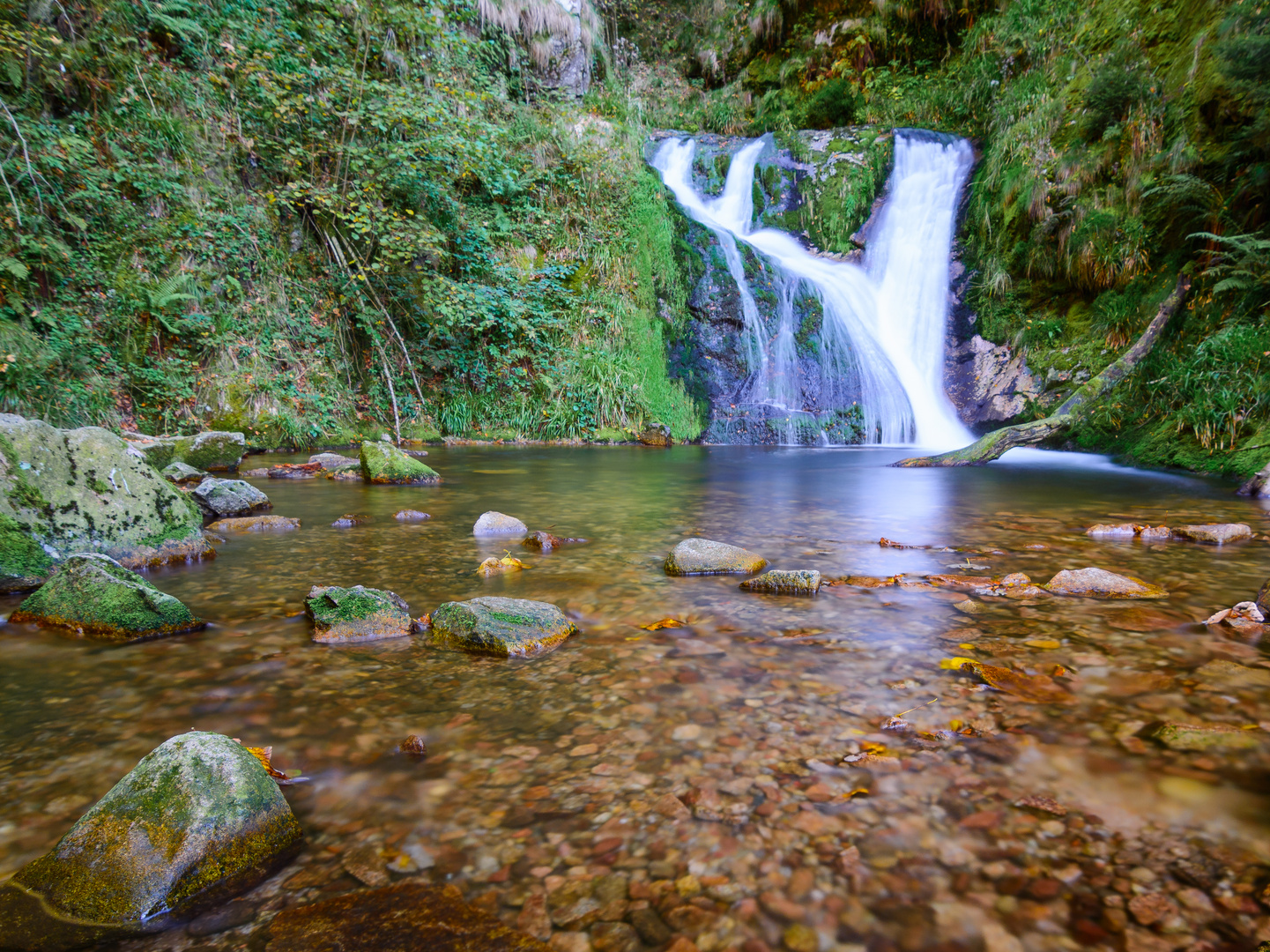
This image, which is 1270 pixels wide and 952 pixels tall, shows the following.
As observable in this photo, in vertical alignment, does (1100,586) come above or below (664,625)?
above

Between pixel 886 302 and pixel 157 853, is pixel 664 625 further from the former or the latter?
pixel 886 302

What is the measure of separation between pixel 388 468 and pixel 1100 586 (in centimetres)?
610

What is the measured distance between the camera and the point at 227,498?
4977mm

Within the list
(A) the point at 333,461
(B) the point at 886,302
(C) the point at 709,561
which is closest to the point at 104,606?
(C) the point at 709,561

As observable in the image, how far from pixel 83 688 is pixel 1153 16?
1512 cm

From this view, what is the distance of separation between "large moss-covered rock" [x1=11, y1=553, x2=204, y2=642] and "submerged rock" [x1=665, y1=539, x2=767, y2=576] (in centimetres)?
215

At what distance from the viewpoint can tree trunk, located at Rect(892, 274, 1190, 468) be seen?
7.62m

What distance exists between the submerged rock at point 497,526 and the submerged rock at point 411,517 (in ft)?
1.97

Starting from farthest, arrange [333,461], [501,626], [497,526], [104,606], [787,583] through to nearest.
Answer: [333,461] < [497,526] < [787,583] < [104,606] < [501,626]

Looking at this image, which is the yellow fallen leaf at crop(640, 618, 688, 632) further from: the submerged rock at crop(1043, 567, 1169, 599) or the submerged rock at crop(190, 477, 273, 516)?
the submerged rock at crop(190, 477, 273, 516)

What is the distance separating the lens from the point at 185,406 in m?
8.95

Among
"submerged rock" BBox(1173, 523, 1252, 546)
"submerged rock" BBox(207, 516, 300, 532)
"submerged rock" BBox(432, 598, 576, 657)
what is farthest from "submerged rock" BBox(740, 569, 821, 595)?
"submerged rock" BBox(207, 516, 300, 532)

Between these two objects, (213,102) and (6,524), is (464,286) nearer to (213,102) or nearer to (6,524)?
(213,102)

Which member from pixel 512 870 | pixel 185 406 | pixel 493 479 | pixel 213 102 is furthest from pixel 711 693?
pixel 213 102
